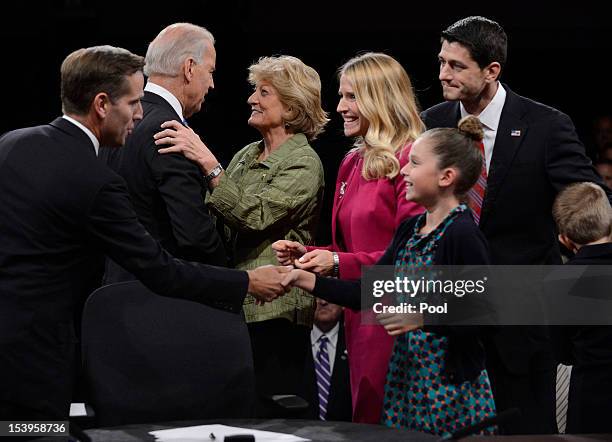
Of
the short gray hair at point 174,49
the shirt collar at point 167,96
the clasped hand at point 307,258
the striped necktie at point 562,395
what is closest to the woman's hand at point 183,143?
the shirt collar at point 167,96

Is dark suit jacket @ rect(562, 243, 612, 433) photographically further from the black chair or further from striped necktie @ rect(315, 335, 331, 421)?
striped necktie @ rect(315, 335, 331, 421)

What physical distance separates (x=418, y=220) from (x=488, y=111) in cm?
57

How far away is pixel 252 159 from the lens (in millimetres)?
3330

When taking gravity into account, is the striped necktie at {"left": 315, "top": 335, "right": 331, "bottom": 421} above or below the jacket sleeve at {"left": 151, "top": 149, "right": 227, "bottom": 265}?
below

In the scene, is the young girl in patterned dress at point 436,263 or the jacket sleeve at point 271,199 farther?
the jacket sleeve at point 271,199

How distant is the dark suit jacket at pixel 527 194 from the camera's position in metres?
2.98

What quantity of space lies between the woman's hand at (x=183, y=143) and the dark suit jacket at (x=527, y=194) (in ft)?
2.87

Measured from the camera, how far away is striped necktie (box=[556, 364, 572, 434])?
354 centimetres

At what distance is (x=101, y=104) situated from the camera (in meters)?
2.64

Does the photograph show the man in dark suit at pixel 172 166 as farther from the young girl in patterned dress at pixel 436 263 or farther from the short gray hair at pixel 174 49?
the young girl in patterned dress at pixel 436 263

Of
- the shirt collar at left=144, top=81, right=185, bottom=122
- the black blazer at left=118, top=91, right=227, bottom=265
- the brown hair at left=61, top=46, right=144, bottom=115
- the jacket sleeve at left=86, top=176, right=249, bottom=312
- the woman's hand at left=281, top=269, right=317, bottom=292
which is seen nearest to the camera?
the jacket sleeve at left=86, top=176, right=249, bottom=312

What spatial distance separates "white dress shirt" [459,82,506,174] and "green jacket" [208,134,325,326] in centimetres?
55

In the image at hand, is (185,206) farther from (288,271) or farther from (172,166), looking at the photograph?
(288,271)

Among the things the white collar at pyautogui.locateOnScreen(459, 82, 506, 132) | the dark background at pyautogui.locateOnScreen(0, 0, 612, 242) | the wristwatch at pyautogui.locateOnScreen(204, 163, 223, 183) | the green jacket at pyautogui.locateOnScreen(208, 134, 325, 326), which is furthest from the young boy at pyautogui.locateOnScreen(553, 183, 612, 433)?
the dark background at pyautogui.locateOnScreen(0, 0, 612, 242)
